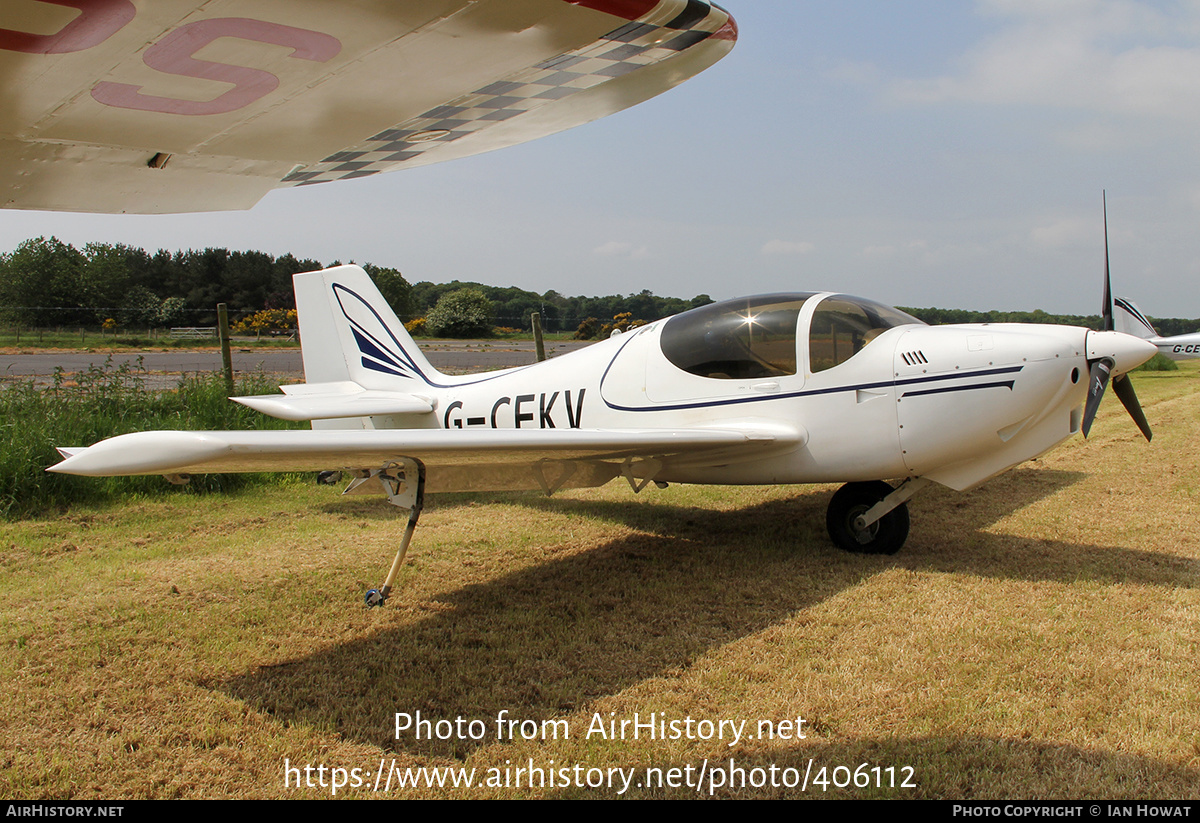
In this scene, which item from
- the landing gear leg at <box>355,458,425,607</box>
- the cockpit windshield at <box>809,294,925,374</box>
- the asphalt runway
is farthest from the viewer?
the asphalt runway

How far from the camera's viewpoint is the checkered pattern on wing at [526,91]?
→ 2.27 meters

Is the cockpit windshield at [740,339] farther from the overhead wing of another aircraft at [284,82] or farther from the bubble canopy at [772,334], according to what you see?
the overhead wing of another aircraft at [284,82]

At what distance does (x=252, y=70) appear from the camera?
192cm

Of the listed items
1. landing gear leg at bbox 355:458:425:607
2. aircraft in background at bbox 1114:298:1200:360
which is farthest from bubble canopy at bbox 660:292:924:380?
aircraft in background at bbox 1114:298:1200:360

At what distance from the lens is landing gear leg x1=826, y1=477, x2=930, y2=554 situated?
192 inches

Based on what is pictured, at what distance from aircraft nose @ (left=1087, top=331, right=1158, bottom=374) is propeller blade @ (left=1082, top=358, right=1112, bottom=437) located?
0.03 meters

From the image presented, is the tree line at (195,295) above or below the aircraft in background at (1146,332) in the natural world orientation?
above

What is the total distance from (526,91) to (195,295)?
68.4 m

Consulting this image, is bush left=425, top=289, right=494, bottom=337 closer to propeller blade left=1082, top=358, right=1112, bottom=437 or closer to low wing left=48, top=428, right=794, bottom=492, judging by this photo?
low wing left=48, top=428, right=794, bottom=492

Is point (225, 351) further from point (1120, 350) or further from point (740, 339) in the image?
point (1120, 350)

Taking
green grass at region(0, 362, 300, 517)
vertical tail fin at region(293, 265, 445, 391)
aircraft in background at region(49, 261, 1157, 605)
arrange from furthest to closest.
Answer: vertical tail fin at region(293, 265, 445, 391)
green grass at region(0, 362, 300, 517)
aircraft in background at region(49, 261, 1157, 605)

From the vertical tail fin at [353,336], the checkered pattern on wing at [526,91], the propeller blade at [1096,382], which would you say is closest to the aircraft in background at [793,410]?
the propeller blade at [1096,382]

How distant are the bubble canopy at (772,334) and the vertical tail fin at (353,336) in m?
2.75

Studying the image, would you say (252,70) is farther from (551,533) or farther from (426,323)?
(426,323)
